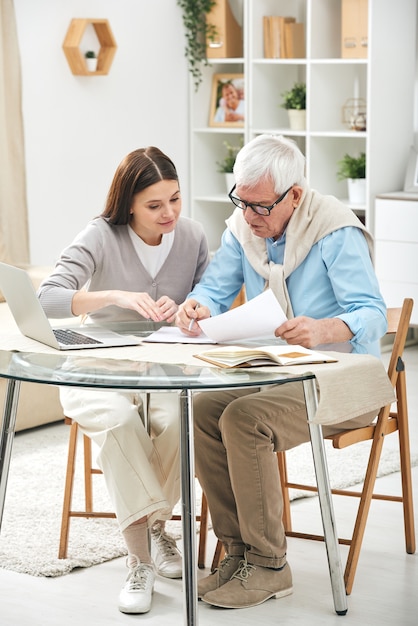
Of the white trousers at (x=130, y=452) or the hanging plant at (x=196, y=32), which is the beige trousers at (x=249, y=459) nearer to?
the white trousers at (x=130, y=452)

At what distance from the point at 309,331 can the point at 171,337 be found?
1.14 feet

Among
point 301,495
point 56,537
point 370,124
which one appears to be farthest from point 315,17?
point 56,537

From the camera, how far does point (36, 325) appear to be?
258 centimetres

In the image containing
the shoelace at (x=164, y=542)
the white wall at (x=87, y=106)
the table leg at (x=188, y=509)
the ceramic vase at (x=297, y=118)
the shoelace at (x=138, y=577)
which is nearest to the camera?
the table leg at (x=188, y=509)

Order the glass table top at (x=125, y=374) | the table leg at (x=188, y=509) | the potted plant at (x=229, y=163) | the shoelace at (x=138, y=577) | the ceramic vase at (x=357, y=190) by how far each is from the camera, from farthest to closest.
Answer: the potted plant at (x=229, y=163) → the ceramic vase at (x=357, y=190) → the shoelace at (x=138, y=577) → the table leg at (x=188, y=509) → the glass table top at (x=125, y=374)

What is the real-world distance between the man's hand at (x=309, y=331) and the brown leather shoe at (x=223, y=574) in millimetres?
564

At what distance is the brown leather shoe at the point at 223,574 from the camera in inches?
105

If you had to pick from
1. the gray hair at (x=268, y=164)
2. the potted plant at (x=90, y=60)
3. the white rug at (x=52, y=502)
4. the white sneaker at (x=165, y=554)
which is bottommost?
the white rug at (x=52, y=502)

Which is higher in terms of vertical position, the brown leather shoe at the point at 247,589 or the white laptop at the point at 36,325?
the white laptop at the point at 36,325

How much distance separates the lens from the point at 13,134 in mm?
5027

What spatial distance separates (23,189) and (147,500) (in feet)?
9.27

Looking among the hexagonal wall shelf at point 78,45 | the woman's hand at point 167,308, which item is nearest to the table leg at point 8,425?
the woman's hand at point 167,308

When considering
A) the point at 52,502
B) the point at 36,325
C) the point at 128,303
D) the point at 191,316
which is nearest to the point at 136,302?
the point at 128,303

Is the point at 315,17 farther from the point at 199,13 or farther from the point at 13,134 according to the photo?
the point at 13,134
